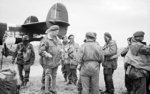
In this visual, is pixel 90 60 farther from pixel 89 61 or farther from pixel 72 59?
pixel 72 59

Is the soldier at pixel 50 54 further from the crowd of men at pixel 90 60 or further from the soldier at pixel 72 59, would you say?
the soldier at pixel 72 59

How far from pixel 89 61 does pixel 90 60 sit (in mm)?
40

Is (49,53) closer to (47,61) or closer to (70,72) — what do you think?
(47,61)

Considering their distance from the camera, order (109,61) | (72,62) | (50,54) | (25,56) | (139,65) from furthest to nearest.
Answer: (72,62), (25,56), (109,61), (50,54), (139,65)

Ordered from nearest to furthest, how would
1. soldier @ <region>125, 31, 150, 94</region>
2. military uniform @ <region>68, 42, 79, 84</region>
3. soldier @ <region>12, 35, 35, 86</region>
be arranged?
soldier @ <region>125, 31, 150, 94</region>
soldier @ <region>12, 35, 35, 86</region>
military uniform @ <region>68, 42, 79, 84</region>

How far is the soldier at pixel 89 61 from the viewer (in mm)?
4516

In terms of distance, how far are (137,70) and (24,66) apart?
13.1 feet

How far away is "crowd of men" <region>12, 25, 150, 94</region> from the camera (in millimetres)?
4363

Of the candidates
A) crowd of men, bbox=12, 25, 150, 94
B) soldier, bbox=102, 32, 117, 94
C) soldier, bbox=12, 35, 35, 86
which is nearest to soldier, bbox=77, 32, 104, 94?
crowd of men, bbox=12, 25, 150, 94

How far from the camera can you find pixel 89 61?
455 cm

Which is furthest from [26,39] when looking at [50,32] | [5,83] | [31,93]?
[5,83]

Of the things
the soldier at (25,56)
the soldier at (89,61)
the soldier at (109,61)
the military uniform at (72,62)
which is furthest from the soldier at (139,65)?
the soldier at (25,56)

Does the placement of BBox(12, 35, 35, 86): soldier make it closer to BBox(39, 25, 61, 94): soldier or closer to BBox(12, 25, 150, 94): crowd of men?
BBox(12, 25, 150, 94): crowd of men

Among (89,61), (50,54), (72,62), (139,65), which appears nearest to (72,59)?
(72,62)
